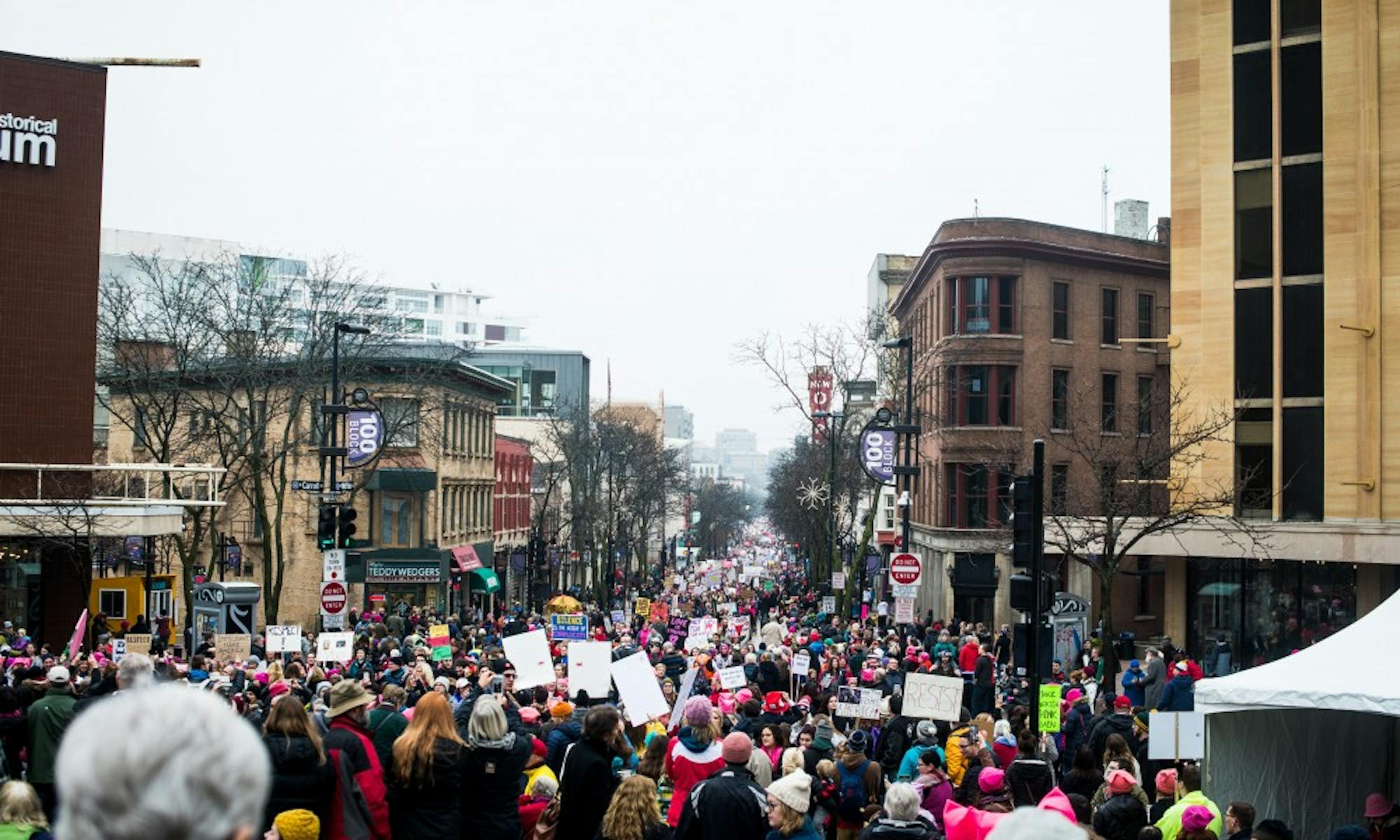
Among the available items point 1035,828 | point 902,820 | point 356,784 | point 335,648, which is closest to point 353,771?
point 356,784

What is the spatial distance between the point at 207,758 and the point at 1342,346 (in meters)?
34.7

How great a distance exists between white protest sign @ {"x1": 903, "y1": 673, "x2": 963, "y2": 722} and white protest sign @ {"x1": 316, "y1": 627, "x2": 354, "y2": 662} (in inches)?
361

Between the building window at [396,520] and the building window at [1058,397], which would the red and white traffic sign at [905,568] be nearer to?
the building window at [1058,397]

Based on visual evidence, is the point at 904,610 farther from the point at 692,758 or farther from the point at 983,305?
the point at 983,305

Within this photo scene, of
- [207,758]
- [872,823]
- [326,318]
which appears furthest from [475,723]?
[326,318]

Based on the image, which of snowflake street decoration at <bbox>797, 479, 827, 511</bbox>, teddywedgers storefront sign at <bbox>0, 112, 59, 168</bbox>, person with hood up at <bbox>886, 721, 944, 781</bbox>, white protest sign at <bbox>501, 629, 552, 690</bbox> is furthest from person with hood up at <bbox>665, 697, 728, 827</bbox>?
snowflake street decoration at <bbox>797, 479, 827, 511</bbox>

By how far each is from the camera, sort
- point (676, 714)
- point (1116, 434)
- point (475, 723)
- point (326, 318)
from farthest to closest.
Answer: point (1116, 434), point (326, 318), point (676, 714), point (475, 723)

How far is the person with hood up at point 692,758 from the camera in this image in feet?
33.3

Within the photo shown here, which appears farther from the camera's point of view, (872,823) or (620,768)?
(620,768)

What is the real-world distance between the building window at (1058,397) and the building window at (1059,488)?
1.66m

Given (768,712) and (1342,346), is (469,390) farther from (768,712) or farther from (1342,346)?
(768,712)

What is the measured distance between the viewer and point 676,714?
564 inches

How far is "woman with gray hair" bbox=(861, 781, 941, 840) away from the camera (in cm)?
875

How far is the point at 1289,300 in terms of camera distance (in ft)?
114
